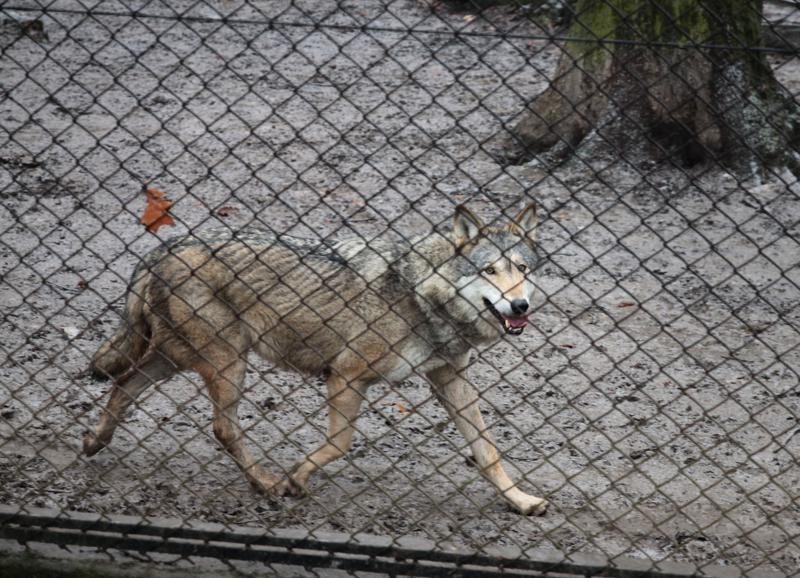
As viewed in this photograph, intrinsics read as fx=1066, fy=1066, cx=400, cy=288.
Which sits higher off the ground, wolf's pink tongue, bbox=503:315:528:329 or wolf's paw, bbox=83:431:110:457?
wolf's pink tongue, bbox=503:315:528:329

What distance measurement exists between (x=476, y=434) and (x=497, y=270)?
2.50ft

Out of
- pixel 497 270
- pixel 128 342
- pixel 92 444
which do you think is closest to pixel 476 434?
pixel 497 270

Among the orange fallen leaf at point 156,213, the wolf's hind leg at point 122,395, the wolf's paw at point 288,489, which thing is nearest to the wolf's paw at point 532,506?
the wolf's paw at point 288,489

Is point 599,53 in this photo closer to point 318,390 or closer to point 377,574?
point 318,390

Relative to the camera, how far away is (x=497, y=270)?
13.9 ft

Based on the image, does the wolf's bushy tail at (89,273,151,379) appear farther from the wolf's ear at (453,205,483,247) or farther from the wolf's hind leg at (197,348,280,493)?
the wolf's ear at (453,205,483,247)

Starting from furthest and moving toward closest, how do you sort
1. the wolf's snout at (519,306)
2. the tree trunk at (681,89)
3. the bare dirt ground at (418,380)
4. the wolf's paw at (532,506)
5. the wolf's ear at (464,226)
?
the tree trunk at (681,89)
the wolf's paw at (532,506)
the wolf's snout at (519,306)
the wolf's ear at (464,226)
the bare dirt ground at (418,380)

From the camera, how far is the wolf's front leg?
432 cm

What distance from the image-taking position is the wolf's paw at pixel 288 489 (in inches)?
171

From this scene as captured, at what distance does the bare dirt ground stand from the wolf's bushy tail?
0.21 m

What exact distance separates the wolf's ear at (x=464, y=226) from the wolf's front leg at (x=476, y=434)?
1.88 feet

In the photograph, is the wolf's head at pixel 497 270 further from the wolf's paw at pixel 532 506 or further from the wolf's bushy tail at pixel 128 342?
the wolf's bushy tail at pixel 128 342

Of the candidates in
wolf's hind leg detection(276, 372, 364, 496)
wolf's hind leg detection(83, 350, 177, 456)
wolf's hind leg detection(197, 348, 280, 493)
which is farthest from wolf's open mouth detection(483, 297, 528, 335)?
wolf's hind leg detection(83, 350, 177, 456)

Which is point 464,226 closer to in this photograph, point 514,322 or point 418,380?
point 514,322
